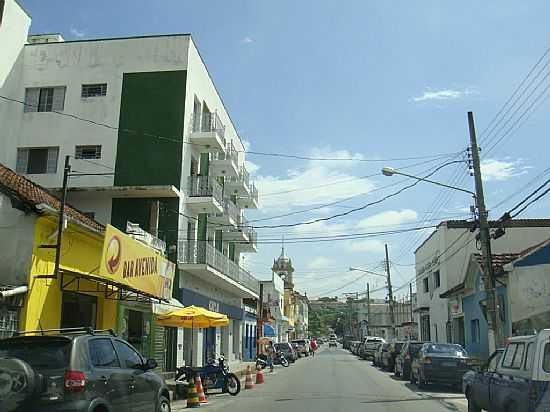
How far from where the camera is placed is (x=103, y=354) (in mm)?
9086

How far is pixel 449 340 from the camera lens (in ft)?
Answer: 138

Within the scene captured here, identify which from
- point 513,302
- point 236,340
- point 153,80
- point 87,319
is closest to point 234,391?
point 87,319

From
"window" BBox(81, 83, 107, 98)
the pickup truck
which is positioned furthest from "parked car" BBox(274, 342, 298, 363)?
the pickup truck

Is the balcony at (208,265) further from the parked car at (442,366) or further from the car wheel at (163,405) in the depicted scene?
the car wheel at (163,405)

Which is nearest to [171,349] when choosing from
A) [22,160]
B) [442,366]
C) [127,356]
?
[22,160]

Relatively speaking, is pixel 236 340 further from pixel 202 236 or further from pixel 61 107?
pixel 61 107

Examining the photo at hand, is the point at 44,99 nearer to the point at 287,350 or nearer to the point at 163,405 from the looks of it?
the point at 163,405

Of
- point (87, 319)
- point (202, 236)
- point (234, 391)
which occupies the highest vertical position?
point (202, 236)

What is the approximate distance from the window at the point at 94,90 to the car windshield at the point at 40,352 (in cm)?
2233

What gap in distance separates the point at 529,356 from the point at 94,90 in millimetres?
24836

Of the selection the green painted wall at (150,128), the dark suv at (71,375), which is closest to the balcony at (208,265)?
the green painted wall at (150,128)

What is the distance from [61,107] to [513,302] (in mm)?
21734

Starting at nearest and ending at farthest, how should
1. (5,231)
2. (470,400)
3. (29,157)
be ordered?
1. (470,400)
2. (5,231)
3. (29,157)

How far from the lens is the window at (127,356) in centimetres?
967
